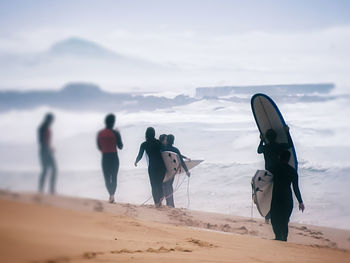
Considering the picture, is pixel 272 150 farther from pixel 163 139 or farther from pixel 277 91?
pixel 277 91

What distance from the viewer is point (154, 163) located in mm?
7566

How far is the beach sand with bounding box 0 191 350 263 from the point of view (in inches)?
71.0

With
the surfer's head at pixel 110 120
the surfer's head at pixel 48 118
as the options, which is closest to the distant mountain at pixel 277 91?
the surfer's head at pixel 110 120

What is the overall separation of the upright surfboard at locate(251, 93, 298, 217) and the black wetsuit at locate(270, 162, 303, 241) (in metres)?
0.10

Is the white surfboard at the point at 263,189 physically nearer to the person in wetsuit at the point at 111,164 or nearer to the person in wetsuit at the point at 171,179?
the person in wetsuit at the point at 111,164

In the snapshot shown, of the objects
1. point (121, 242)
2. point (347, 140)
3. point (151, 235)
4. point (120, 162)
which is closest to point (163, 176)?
point (120, 162)

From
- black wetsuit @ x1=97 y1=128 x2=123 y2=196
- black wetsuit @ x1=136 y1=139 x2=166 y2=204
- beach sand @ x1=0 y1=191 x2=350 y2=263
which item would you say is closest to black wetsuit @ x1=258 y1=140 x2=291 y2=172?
beach sand @ x1=0 y1=191 x2=350 y2=263

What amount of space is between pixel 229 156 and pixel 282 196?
16.8 feet

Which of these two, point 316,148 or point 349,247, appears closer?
point 349,247

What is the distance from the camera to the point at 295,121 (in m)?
10.2

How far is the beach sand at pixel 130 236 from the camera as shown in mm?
1803

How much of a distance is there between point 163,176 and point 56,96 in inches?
231

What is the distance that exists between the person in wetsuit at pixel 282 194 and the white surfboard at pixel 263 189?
8 centimetres

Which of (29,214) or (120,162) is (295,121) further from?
(29,214)
